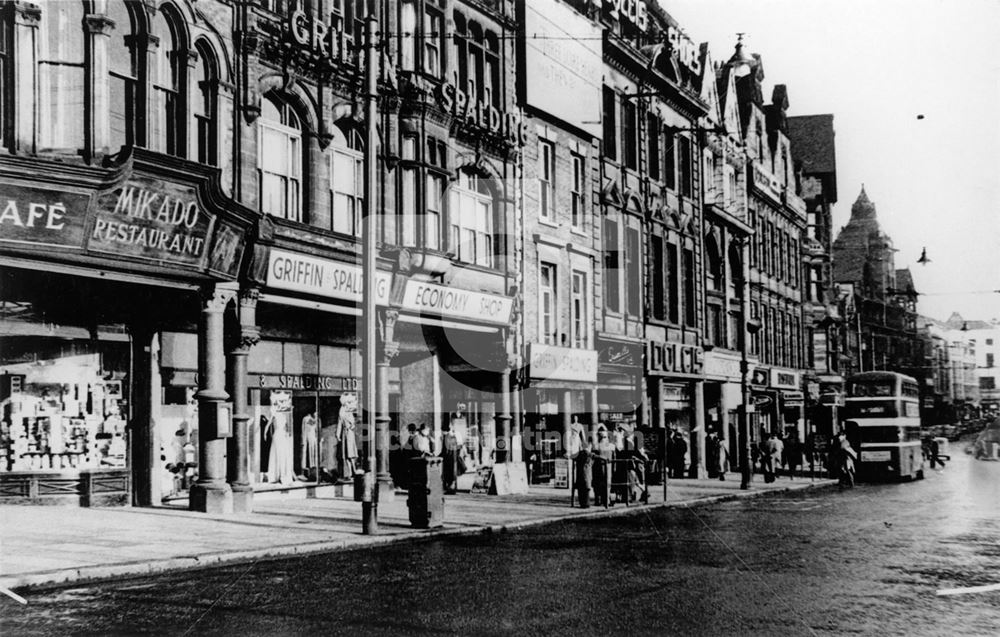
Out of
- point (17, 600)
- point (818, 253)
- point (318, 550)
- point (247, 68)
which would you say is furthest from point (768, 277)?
point (17, 600)

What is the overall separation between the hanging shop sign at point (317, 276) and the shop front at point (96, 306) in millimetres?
1375

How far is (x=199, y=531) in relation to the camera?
15.7 meters

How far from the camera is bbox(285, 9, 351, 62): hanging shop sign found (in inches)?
843

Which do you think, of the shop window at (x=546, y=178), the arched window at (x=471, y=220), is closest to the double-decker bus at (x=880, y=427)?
the shop window at (x=546, y=178)

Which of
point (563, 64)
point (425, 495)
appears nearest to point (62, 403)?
point (425, 495)

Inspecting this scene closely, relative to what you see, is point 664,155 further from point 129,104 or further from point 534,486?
point 129,104

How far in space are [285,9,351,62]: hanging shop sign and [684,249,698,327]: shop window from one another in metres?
21.1

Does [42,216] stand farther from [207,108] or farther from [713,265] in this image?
[713,265]

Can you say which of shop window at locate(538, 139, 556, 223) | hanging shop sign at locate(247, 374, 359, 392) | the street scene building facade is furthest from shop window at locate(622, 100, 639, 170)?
hanging shop sign at locate(247, 374, 359, 392)

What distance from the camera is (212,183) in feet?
57.9

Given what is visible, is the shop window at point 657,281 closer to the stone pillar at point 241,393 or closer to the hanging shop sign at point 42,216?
the stone pillar at point 241,393

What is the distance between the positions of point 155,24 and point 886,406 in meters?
25.8

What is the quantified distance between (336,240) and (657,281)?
1875cm

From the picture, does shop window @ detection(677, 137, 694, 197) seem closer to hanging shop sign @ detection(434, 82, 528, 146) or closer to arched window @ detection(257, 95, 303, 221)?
hanging shop sign @ detection(434, 82, 528, 146)
